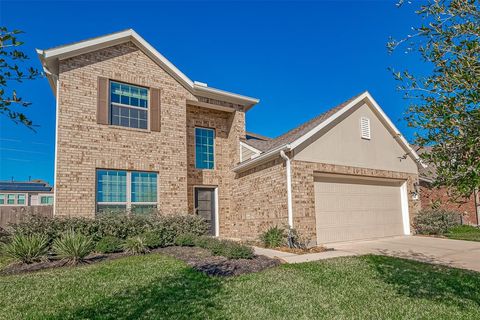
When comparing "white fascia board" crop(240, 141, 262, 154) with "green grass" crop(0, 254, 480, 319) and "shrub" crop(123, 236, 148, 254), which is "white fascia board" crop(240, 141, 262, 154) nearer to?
"shrub" crop(123, 236, 148, 254)

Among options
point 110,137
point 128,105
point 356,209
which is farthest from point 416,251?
point 128,105

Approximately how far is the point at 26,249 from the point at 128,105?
6177 millimetres

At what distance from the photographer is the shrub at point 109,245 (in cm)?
932

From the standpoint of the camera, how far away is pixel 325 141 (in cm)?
1233

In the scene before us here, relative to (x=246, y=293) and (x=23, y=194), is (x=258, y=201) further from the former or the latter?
(x=23, y=194)

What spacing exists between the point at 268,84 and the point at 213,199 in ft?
32.1

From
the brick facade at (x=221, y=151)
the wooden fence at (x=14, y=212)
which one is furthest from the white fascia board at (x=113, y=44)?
the wooden fence at (x=14, y=212)

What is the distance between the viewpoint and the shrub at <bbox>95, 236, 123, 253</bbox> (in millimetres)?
9320

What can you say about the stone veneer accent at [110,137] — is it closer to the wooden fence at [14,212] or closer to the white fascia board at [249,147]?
the wooden fence at [14,212]

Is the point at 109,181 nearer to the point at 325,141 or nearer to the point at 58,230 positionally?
the point at 58,230

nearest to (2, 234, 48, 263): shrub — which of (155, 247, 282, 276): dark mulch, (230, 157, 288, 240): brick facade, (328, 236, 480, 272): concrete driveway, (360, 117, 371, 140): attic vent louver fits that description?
(155, 247, 282, 276): dark mulch

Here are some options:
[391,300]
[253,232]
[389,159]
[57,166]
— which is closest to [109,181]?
[57,166]

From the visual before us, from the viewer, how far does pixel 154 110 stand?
12.6 meters

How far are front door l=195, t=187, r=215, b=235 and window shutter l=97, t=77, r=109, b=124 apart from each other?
16.1ft
